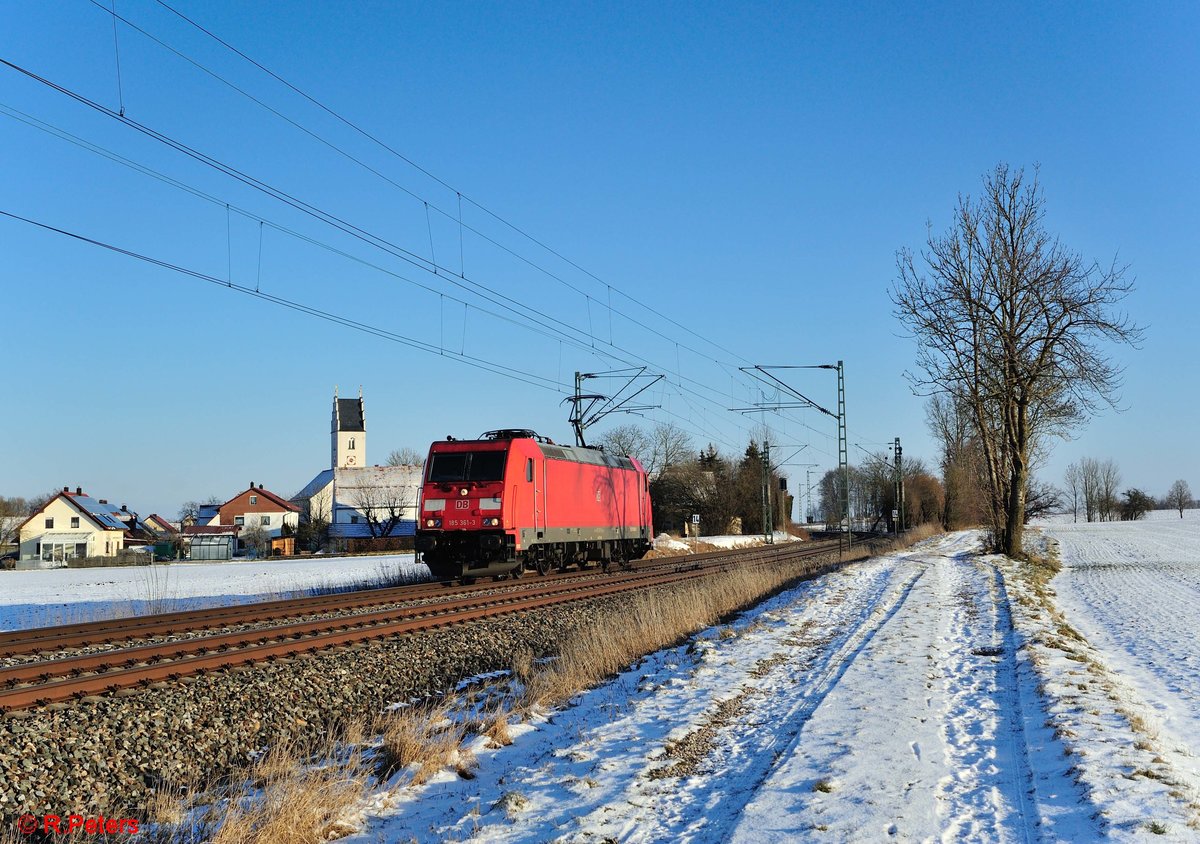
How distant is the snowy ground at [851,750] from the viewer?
5270 mm

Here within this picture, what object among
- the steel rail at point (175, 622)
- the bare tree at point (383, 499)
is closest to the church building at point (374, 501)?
the bare tree at point (383, 499)

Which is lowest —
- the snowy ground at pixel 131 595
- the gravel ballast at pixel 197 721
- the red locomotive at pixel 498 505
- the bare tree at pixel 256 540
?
the bare tree at pixel 256 540

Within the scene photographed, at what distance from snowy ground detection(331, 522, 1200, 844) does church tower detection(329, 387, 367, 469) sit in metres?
106

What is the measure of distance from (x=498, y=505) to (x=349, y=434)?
9738cm

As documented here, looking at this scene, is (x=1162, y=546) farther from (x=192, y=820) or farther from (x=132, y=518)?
(x=132, y=518)

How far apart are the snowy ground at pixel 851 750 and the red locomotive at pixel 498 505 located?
30.7 feet

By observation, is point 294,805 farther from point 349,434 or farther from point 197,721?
point 349,434

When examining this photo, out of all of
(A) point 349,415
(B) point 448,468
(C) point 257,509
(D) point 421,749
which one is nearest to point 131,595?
(B) point 448,468

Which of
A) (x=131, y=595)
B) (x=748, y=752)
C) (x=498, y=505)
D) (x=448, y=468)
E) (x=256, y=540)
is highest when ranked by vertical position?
(x=448, y=468)

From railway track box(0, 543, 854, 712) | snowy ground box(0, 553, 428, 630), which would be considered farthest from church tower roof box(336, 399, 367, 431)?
railway track box(0, 543, 854, 712)

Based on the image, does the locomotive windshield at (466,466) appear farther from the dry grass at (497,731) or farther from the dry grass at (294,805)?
the dry grass at (294,805)

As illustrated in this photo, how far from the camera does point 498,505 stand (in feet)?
69.3

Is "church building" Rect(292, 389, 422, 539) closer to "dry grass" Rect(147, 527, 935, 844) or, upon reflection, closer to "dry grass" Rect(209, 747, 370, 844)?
"dry grass" Rect(147, 527, 935, 844)

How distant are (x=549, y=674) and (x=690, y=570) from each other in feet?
57.2
